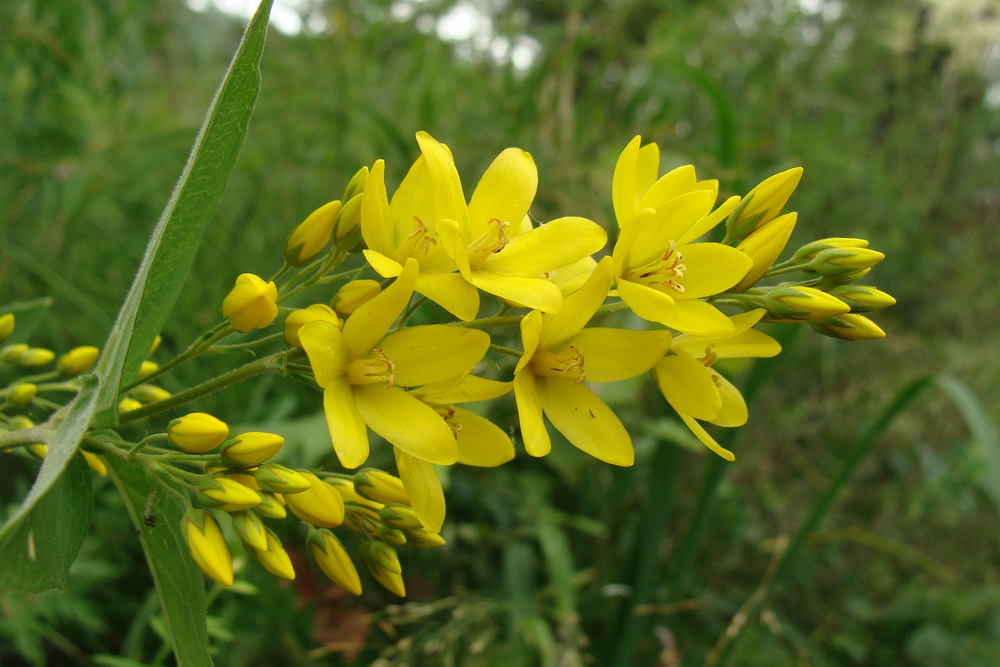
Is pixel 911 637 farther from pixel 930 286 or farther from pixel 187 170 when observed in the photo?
pixel 187 170

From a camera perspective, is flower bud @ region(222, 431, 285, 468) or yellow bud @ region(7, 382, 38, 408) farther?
yellow bud @ region(7, 382, 38, 408)

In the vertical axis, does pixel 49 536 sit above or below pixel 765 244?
below

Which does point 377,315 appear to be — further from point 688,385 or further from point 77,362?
point 77,362

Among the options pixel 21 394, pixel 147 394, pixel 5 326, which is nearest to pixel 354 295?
pixel 147 394

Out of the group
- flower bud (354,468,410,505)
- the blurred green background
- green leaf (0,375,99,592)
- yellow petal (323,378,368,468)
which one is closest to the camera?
green leaf (0,375,99,592)

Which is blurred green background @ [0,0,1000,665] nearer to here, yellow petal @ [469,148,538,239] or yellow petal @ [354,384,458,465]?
yellow petal @ [354,384,458,465]

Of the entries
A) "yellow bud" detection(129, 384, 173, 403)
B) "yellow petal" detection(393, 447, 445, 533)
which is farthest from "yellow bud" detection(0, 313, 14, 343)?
"yellow petal" detection(393, 447, 445, 533)

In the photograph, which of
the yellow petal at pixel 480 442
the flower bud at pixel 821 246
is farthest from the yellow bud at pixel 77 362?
the flower bud at pixel 821 246

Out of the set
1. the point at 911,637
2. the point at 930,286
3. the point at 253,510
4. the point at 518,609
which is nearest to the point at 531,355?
the point at 253,510
